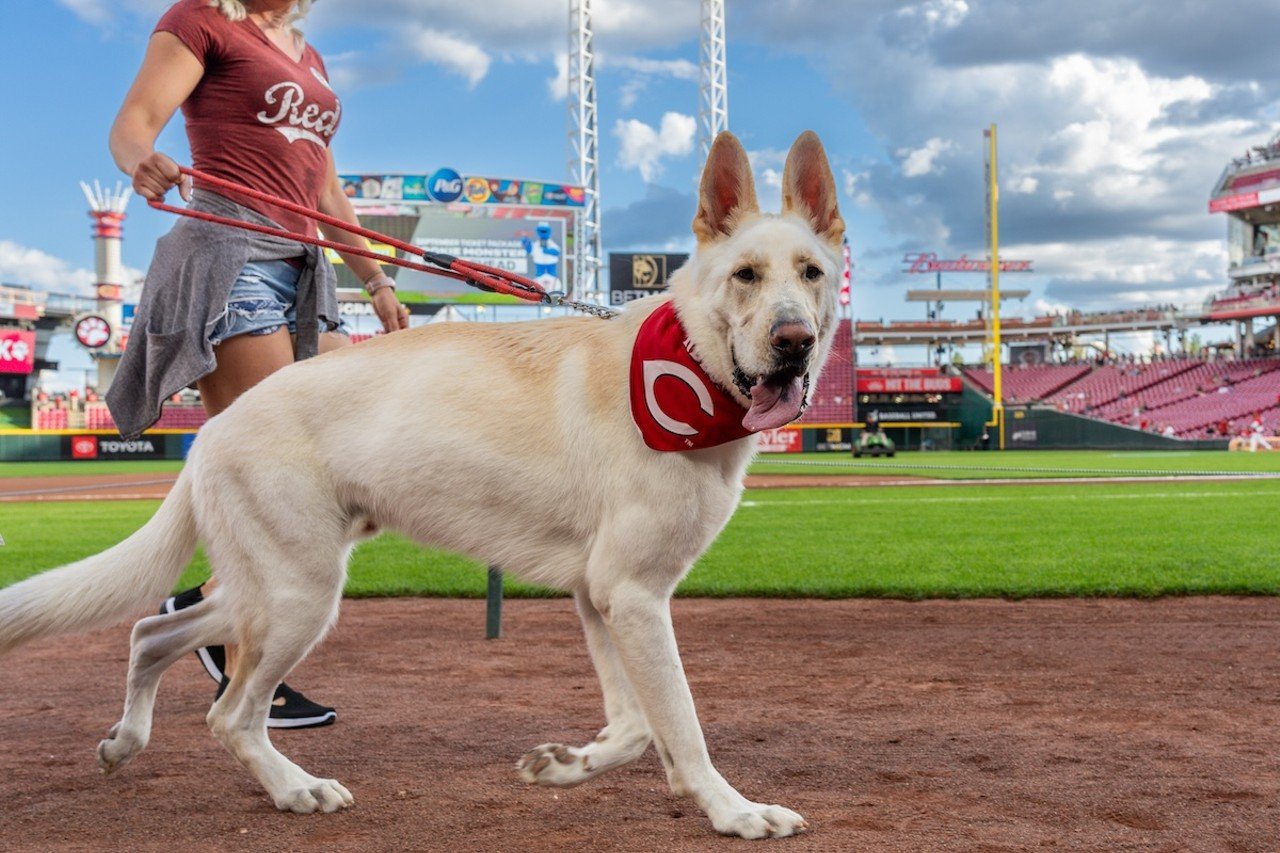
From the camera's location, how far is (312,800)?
3164mm

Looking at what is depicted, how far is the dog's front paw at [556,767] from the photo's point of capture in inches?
122

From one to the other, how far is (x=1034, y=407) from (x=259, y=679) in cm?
5363

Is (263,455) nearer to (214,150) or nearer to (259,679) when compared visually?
(259,679)

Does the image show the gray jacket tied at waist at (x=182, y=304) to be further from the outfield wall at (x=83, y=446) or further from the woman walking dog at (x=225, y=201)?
the outfield wall at (x=83, y=446)

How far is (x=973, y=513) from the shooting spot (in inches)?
578

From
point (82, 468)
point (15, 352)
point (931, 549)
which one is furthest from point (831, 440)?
point (15, 352)

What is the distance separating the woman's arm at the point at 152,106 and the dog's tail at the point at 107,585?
0.99m

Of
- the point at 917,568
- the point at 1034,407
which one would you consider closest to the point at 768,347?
the point at 917,568

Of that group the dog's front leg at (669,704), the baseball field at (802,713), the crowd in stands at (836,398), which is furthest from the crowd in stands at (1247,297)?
the dog's front leg at (669,704)

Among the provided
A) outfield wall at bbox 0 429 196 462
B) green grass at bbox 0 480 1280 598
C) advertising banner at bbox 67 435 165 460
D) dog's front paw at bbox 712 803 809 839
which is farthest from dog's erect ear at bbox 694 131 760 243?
advertising banner at bbox 67 435 165 460

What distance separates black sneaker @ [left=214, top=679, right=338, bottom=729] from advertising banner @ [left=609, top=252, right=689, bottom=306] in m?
46.1

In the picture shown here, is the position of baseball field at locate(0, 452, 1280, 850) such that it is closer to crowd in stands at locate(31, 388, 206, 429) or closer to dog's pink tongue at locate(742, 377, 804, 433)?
dog's pink tongue at locate(742, 377, 804, 433)

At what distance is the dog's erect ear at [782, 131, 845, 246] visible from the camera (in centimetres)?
316

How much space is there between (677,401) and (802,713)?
6.63 ft
